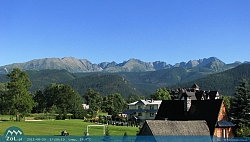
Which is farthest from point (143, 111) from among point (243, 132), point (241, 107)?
point (243, 132)

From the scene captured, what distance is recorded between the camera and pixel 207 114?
37.6m

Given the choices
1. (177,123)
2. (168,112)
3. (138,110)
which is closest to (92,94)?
(138,110)

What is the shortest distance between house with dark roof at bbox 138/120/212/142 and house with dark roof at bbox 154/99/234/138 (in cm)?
252

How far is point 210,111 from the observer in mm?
37625

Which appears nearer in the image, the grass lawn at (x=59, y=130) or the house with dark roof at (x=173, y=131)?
the house with dark roof at (x=173, y=131)

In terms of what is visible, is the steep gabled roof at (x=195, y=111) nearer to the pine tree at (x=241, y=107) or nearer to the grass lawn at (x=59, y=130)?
the pine tree at (x=241, y=107)

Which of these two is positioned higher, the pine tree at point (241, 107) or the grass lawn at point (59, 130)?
the pine tree at point (241, 107)

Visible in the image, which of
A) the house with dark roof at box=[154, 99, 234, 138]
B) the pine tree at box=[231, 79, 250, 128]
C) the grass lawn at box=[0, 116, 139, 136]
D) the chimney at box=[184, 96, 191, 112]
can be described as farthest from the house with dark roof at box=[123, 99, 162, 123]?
the chimney at box=[184, 96, 191, 112]

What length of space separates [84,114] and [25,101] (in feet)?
73.5

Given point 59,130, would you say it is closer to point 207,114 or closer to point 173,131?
point 207,114

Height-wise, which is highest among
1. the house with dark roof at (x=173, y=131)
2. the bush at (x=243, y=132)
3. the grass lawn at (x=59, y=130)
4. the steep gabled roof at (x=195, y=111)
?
the steep gabled roof at (x=195, y=111)

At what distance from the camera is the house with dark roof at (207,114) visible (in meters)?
36.2

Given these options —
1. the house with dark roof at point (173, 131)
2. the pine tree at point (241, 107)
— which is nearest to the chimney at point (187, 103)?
the house with dark roof at point (173, 131)

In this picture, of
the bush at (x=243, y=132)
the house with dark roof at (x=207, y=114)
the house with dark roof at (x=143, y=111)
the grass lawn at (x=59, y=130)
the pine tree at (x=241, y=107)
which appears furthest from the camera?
the house with dark roof at (x=143, y=111)
